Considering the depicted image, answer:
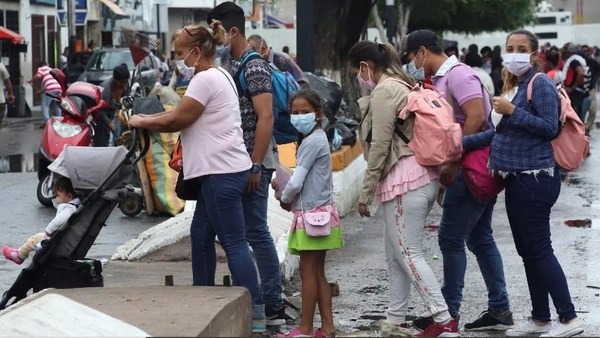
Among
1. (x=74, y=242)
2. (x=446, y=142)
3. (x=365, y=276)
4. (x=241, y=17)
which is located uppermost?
(x=241, y=17)

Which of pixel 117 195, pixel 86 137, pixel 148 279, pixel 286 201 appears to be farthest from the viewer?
pixel 86 137

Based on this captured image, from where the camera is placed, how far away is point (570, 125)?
24.1 feet

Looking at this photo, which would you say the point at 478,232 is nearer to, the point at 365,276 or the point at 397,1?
the point at 365,276

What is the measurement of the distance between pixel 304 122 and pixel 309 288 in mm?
931

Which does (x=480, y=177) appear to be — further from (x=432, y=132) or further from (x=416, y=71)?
(x=416, y=71)

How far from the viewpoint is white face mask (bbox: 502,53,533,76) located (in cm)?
730

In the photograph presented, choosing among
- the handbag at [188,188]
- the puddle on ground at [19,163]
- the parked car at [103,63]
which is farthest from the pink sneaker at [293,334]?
the parked car at [103,63]

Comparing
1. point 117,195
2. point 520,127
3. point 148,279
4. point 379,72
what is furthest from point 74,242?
point 520,127

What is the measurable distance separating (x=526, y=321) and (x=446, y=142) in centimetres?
152

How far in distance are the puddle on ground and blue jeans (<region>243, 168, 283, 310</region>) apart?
11.6 m

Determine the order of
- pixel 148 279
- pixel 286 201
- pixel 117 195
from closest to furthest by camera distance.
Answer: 1. pixel 286 201
2. pixel 117 195
3. pixel 148 279

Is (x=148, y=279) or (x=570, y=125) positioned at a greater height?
(x=570, y=125)

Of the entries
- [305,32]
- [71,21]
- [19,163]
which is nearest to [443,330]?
[305,32]

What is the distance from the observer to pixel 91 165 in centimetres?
816
